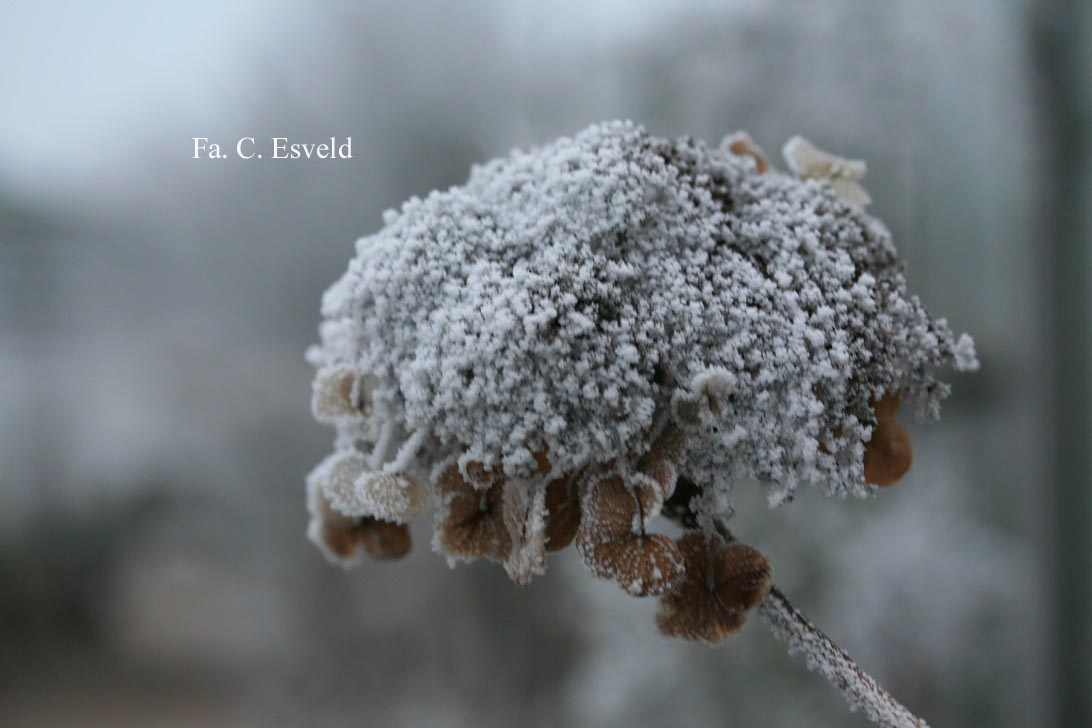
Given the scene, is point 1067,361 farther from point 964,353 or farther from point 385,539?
point 385,539

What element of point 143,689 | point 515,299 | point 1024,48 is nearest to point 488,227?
point 515,299

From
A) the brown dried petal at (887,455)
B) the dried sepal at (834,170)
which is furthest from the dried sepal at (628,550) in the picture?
the dried sepal at (834,170)

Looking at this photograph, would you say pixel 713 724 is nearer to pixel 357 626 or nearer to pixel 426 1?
pixel 357 626

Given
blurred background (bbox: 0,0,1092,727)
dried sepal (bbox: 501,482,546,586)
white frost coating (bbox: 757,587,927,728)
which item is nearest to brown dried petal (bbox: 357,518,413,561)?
dried sepal (bbox: 501,482,546,586)

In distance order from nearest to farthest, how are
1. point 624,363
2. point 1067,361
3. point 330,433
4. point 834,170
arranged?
point 624,363 < point 834,170 < point 1067,361 < point 330,433

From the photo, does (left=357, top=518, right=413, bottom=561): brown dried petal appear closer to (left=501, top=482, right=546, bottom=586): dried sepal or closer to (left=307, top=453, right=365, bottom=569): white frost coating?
(left=307, top=453, right=365, bottom=569): white frost coating

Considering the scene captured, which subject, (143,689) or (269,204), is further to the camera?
(143,689)

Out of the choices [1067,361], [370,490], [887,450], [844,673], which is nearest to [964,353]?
[887,450]
